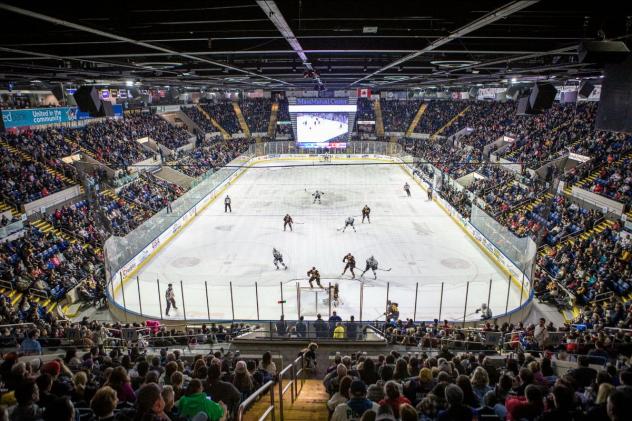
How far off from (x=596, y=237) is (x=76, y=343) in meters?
19.4

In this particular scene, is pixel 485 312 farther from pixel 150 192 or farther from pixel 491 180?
pixel 150 192

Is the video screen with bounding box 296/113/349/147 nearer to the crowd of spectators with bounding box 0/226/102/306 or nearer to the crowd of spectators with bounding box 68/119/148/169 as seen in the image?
the crowd of spectators with bounding box 68/119/148/169

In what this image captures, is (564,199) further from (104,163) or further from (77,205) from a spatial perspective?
(104,163)

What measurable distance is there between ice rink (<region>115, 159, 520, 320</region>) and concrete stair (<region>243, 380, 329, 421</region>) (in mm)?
4425

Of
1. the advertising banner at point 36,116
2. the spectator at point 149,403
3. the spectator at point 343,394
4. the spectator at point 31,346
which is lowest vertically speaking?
the spectator at point 31,346

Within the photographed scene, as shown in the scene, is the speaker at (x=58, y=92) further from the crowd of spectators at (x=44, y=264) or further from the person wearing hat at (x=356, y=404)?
the person wearing hat at (x=356, y=404)

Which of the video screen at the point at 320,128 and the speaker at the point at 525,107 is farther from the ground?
the speaker at the point at 525,107

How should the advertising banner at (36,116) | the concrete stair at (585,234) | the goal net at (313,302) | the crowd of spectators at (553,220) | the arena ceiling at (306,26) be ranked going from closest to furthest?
the arena ceiling at (306,26)
the goal net at (313,302)
the concrete stair at (585,234)
the crowd of spectators at (553,220)
the advertising banner at (36,116)

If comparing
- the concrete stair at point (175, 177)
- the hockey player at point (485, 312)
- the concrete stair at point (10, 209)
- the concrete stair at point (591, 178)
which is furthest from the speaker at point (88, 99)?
the concrete stair at point (591, 178)

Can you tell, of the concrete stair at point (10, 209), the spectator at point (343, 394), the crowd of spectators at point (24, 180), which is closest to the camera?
the spectator at point (343, 394)

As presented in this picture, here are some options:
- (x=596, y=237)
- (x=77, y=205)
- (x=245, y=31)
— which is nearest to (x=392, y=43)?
(x=245, y=31)

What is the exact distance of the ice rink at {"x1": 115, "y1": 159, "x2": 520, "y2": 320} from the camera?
603 inches

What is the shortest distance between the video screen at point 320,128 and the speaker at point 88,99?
33928 mm

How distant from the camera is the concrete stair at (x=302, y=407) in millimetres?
6057
